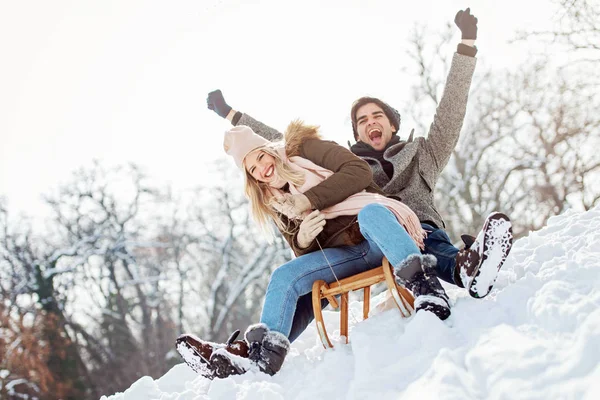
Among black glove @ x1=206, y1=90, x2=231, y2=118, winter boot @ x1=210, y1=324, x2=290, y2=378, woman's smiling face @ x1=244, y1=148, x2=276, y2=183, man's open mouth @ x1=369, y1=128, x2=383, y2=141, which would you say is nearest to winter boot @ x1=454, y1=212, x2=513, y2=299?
winter boot @ x1=210, y1=324, x2=290, y2=378

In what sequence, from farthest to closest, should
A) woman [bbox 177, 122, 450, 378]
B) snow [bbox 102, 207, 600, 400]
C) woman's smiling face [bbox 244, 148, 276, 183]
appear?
woman's smiling face [bbox 244, 148, 276, 183] < woman [bbox 177, 122, 450, 378] < snow [bbox 102, 207, 600, 400]

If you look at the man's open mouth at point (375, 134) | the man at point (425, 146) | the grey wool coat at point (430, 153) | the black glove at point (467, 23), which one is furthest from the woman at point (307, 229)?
the black glove at point (467, 23)

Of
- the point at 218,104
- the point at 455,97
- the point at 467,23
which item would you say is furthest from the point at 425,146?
the point at 218,104

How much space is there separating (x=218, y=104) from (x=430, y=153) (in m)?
1.63

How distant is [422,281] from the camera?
1.98 meters

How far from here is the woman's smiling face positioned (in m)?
2.50

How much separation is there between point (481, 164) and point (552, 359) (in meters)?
12.4

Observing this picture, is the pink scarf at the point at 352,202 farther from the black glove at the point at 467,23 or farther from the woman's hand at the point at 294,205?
the black glove at the point at 467,23

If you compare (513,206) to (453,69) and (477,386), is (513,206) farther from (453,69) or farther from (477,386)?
(477,386)

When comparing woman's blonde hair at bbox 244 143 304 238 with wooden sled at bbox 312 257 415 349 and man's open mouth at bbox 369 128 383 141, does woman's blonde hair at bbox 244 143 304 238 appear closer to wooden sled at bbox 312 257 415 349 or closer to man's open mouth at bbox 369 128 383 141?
wooden sled at bbox 312 257 415 349

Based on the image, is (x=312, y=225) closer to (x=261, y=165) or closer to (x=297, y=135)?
(x=261, y=165)

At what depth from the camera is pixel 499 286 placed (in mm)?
2180

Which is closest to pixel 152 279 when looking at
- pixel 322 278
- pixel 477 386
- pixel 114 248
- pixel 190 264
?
pixel 114 248

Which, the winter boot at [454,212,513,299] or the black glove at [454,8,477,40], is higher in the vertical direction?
the black glove at [454,8,477,40]
